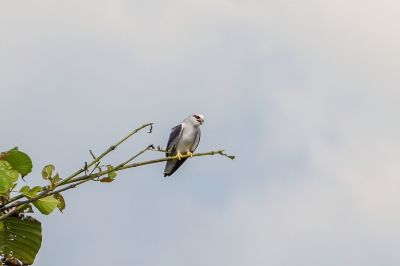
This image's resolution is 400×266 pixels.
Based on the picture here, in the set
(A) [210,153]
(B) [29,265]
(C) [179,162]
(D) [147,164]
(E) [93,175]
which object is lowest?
(B) [29,265]

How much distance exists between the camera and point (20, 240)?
4023 millimetres

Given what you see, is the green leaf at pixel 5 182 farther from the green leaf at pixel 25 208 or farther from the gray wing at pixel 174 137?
the gray wing at pixel 174 137

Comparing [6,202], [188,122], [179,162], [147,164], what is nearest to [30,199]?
[6,202]

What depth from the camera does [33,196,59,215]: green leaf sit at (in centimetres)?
392

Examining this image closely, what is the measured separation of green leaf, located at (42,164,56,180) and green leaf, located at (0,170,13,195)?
1.79 ft

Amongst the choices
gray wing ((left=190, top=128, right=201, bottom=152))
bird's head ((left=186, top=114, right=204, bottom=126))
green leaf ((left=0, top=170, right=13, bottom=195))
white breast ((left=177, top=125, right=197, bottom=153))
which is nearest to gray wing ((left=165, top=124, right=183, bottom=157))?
white breast ((left=177, top=125, right=197, bottom=153))

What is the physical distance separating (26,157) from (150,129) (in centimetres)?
106

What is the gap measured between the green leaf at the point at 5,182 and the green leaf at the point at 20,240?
30 cm

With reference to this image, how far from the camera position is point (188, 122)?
2155 cm

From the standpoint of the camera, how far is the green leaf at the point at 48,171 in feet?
14.0

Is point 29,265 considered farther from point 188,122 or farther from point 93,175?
point 188,122

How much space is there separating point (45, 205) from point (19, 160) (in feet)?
0.93

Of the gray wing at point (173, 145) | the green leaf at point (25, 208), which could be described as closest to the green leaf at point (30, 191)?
the green leaf at point (25, 208)

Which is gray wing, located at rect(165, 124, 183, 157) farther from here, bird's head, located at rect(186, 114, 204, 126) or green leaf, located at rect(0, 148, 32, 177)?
green leaf, located at rect(0, 148, 32, 177)
